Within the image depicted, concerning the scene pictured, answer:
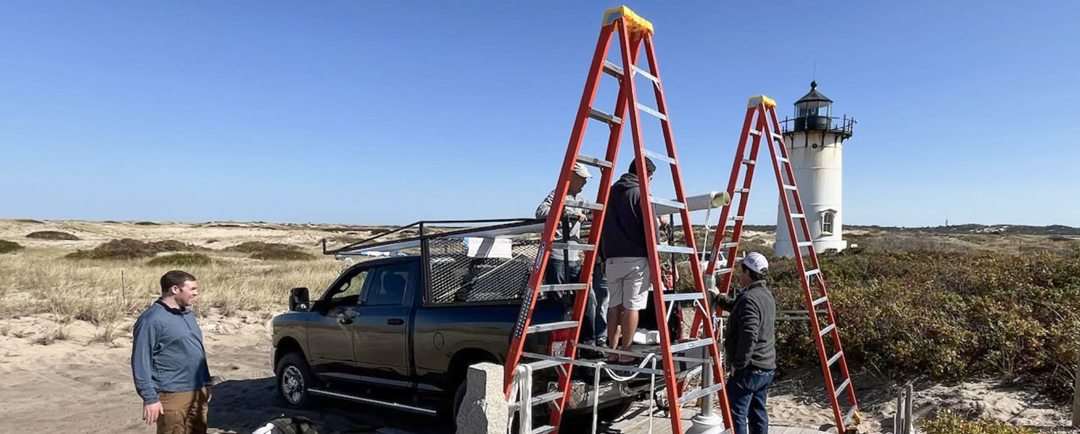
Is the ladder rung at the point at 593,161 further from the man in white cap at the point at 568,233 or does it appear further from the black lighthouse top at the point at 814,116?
the black lighthouse top at the point at 814,116

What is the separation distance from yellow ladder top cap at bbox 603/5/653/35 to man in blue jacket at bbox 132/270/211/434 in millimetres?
3284

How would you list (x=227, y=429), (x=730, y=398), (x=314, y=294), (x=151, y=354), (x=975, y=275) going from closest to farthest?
(x=151, y=354) → (x=730, y=398) → (x=227, y=429) → (x=975, y=275) → (x=314, y=294)

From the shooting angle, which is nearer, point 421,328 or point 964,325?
point 421,328

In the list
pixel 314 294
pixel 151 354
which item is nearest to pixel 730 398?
pixel 151 354

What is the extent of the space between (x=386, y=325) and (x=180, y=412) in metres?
2.14

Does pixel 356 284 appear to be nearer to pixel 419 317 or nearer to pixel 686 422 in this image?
pixel 419 317

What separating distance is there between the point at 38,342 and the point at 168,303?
911cm

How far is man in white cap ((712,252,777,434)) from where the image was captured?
4785 mm

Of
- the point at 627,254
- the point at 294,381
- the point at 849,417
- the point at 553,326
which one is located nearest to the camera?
the point at 627,254

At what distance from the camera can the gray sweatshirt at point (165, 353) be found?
440 centimetres

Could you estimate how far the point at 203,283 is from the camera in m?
19.1

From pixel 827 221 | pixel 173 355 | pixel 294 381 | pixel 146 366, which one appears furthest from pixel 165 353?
pixel 827 221

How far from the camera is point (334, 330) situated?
7176 mm

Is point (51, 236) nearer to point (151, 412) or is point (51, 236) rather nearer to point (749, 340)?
point (151, 412)
